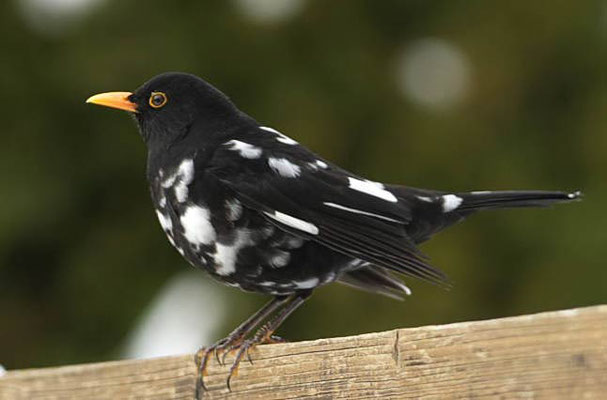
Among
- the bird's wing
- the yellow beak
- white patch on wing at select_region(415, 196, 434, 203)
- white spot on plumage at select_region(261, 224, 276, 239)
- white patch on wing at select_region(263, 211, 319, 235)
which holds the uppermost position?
white patch on wing at select_region(415, 196, 434, 203)

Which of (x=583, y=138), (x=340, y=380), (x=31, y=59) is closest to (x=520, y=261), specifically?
(x=583, y=138)

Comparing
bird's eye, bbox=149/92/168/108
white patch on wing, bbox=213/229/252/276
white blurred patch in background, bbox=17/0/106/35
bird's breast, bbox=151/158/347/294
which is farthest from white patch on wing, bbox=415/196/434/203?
white blurred patch in background, bbox=17/0/106/35

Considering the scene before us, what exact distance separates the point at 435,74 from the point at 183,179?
8.52ft

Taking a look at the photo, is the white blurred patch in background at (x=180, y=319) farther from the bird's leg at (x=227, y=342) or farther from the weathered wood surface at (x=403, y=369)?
the weathered wood surface at (x=403, y=369)

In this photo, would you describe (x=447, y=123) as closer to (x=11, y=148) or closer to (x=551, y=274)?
(x=551, y=274)

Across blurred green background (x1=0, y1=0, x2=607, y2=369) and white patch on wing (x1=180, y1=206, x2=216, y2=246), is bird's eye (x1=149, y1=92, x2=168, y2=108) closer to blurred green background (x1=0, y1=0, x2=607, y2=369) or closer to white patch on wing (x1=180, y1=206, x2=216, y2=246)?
white patch on wing (x1=180, y1=206, x2=216, y2=246)

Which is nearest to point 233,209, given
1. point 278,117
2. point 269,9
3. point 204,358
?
point 204,358

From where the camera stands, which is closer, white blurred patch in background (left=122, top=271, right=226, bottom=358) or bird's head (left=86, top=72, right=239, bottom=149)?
bird's head (left=86, top=72, right=239, bottom=149)

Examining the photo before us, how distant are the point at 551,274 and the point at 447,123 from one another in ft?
3.09

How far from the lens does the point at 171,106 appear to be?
392cm

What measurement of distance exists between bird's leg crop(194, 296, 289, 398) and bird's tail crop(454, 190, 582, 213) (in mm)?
640

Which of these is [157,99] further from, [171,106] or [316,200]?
[316,200]

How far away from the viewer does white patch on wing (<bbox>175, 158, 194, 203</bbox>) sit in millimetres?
3506

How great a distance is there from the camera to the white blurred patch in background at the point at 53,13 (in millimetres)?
5848
